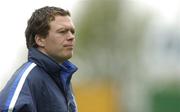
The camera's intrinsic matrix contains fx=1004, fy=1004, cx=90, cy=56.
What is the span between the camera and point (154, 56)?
1923 inches

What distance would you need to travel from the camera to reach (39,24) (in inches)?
293

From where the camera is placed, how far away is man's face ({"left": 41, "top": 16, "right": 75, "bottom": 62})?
24.1 feet

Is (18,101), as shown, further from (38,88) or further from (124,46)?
(124,46)

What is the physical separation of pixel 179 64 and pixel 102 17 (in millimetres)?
7901

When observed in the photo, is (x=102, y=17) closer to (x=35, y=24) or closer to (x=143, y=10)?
(x=143, y=10)

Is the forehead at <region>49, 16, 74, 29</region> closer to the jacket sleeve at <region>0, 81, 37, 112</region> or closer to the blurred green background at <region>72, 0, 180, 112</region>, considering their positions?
the jacket sleeve at <region>0, 81, 37, 112</region>

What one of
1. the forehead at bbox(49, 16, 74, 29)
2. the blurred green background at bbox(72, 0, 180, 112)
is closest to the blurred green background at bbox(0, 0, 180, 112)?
the blurred green background at bbox(72, 0, 180, 112)

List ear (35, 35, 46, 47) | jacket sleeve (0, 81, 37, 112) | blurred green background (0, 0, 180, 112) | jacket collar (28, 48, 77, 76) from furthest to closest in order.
Answer: blurred green background (0, 0, 180, 112), ear (35, 35, 46, 47), jacket collar (28, 48, 77, 76), jacket sleeve (0, 81, 37, 112)

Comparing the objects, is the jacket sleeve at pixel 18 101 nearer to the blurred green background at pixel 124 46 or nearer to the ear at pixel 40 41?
the ear at pixel 40 41

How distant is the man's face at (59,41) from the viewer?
7.35 meters

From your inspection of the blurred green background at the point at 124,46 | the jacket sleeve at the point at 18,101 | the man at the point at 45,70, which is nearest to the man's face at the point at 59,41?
the man at the point at 45,70

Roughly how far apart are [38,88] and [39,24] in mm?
530

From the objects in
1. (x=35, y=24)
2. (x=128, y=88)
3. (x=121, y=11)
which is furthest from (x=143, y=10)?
(x=35, y=24)

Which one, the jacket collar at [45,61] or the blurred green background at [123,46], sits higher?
the jacket collar at [45,61]
